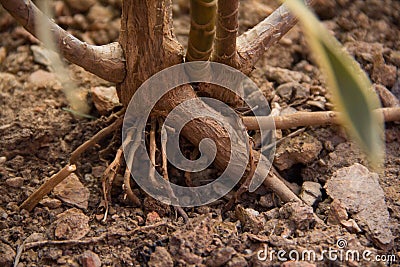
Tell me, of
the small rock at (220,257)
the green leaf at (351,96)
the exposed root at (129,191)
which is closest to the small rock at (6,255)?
the exposed root at (129,191)

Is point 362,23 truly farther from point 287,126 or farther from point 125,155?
point 125,155

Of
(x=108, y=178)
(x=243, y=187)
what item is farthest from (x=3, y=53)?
(x=243, y=187)

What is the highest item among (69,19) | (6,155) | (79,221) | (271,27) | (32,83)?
(69,19)

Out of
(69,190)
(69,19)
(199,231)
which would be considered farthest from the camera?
(69,19)

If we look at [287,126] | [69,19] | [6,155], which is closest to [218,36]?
[287,126]

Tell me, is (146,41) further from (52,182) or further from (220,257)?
(220,257)

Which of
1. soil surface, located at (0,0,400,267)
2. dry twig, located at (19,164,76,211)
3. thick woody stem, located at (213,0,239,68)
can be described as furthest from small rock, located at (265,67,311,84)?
dry twig, located at (19,164,76,211)
